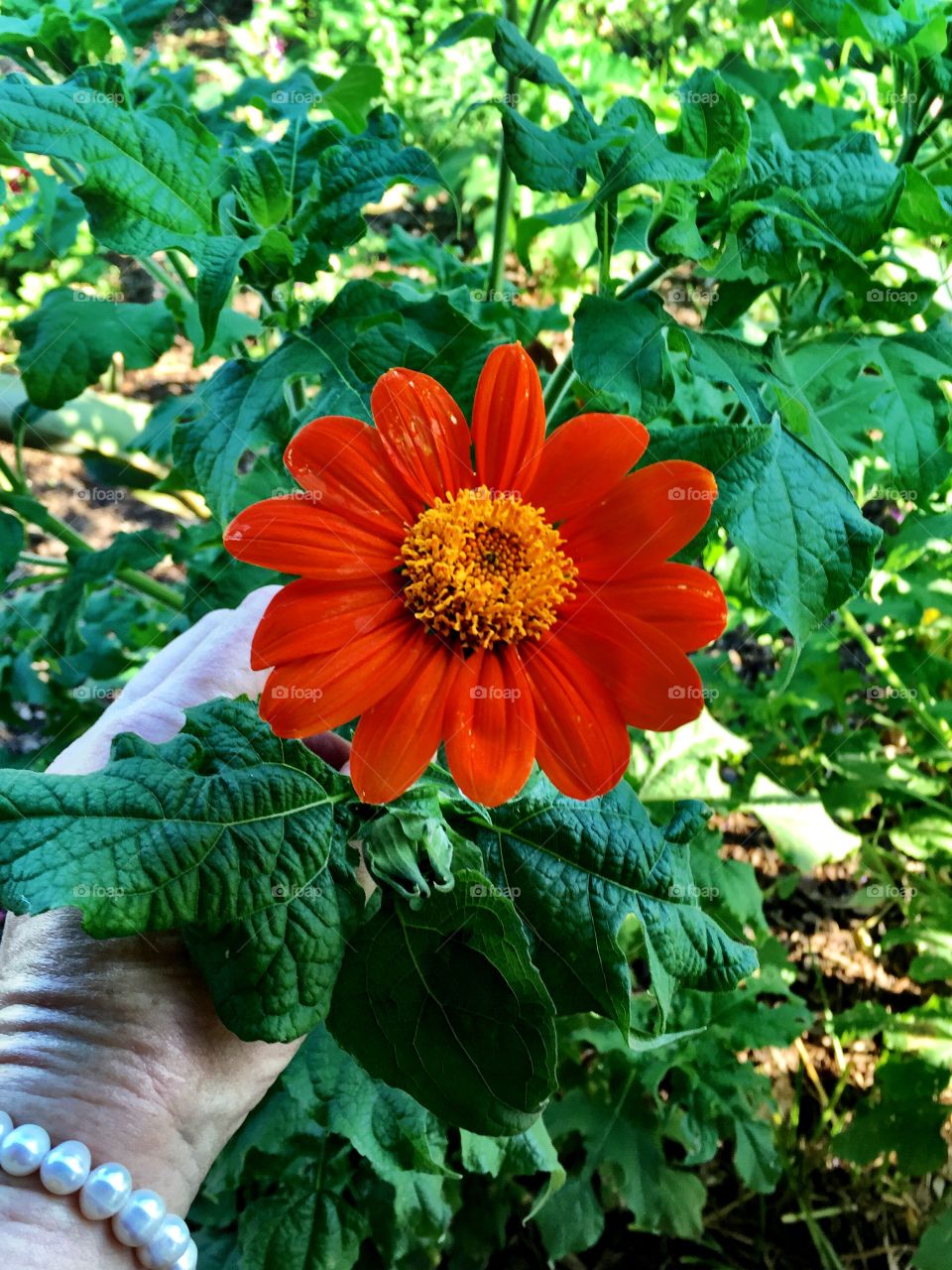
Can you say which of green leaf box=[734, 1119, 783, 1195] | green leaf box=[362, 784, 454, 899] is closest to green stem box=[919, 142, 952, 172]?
green leaf box=[362, 784, 454, 899]

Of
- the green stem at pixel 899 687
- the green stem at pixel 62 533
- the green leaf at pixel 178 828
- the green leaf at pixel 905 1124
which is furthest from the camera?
the green stem at pixel 899 687

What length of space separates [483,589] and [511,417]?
0.11 meters

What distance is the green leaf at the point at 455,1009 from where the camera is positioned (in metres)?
0.62

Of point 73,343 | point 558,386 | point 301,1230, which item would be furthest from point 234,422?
point 301,1230

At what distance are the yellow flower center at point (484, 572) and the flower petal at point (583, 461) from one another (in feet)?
0.06

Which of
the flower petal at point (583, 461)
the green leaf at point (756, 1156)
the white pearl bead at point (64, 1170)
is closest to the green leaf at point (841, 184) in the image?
the flower petal at point (583, 461)

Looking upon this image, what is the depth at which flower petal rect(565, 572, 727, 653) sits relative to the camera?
0.62 meters

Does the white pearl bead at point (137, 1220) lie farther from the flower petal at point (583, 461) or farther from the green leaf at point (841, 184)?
the green leaf at point (841, 184)

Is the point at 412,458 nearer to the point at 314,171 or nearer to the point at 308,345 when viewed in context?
the point at 308,345

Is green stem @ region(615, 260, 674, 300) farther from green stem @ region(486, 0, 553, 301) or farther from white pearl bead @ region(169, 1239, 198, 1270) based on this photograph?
white pearl bead @ region(169, 1239, 198, 1270)

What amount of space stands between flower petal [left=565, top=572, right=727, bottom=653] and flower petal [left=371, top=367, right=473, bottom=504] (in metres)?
0.13

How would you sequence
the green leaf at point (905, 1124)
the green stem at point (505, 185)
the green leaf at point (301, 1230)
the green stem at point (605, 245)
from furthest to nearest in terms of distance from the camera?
the green leaf at point (905, 1124) → the green leaf at point (301, 1230) → the green stem at point (505, 185) → the green stem at point (605, 245)

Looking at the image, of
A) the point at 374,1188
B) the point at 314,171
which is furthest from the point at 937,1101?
the point at 314,171

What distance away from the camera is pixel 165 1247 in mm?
666
